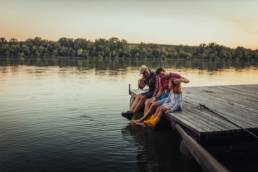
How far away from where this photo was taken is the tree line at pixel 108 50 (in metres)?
115

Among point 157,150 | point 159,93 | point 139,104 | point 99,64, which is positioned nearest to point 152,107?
point 159,93

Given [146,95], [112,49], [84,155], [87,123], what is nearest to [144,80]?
[146,95]

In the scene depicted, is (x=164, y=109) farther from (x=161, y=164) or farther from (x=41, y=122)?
(x=41, y=122)

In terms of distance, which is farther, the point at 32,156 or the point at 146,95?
the point at 146,95

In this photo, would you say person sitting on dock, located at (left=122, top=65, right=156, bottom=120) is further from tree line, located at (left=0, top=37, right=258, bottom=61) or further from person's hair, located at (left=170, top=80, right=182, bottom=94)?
tree line, located at (left=0, top=37, right=258, bottom=61)

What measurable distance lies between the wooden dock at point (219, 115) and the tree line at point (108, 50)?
101m

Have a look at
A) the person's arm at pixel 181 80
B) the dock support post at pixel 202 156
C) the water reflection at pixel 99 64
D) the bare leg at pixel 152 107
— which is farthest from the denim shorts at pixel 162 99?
the water reflection at pixel 99 64

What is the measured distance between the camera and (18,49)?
368ft

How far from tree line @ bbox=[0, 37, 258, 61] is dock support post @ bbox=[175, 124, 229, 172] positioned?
105 m

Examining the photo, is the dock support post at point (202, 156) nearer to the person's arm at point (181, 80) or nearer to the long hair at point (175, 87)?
the long hair at point (175, 87)

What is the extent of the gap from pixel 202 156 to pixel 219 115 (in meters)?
2.69

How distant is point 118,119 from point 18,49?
344ft

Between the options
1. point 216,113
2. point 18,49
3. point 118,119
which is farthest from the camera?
point 18,49

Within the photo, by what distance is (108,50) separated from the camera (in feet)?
419
